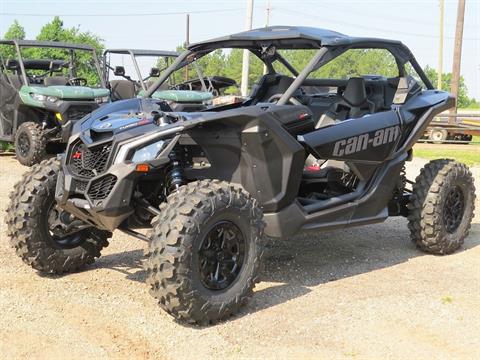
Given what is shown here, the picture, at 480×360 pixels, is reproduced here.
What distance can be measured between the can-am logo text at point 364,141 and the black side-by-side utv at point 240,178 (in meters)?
0.01

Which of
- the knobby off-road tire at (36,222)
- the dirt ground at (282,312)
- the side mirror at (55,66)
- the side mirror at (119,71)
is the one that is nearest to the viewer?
the dirt ground at (282,312)

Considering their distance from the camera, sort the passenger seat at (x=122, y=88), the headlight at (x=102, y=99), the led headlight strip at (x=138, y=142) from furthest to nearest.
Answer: the passenger seat at (x=122, y=88) → the headlight at (x=102, y=99) → the led headlight strip at (x=138, y=142)

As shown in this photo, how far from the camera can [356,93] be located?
236 inches

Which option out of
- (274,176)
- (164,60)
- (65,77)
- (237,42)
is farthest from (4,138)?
(274,176)

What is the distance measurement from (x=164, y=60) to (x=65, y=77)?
6.46ft

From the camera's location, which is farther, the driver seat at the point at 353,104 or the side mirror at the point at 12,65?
the side mirror at the point at 12,65

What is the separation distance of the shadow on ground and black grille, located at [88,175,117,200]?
1024 millimetres

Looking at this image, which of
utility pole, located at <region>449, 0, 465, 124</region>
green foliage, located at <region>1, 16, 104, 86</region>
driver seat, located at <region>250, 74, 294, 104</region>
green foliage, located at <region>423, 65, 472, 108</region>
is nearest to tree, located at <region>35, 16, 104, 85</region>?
green foliage, located at <region>1, 16, 104, 86</region>

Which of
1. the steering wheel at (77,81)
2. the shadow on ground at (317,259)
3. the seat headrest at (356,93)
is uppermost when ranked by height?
the seat headrest at (356,93)

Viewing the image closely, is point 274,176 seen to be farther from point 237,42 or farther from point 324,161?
point 237,42

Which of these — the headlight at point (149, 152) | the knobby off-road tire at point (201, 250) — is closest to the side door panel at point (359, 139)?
the knobby off-road tire at point (201, 250)

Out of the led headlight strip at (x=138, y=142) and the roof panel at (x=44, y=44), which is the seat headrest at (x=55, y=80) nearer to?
the roof panel at (x=44, y=44)

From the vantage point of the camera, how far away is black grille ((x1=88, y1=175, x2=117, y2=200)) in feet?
14.9

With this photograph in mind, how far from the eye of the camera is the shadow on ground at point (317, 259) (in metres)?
5.24
